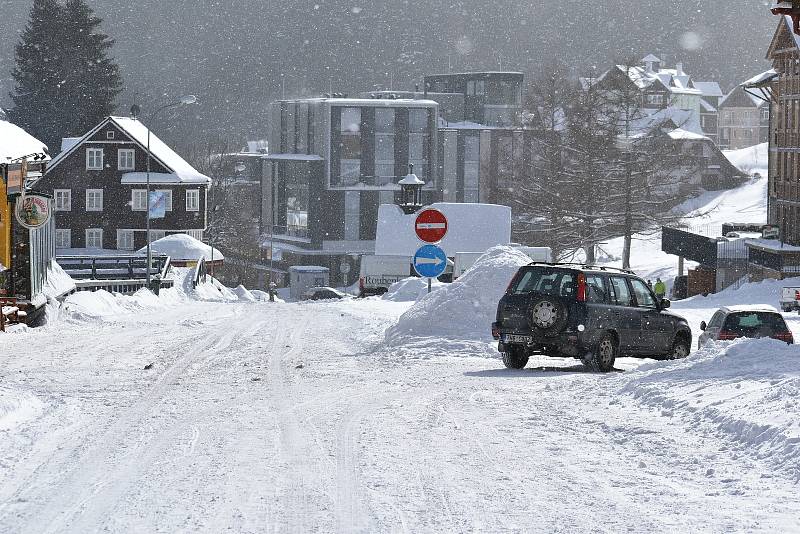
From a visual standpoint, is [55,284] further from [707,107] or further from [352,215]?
[707,107]

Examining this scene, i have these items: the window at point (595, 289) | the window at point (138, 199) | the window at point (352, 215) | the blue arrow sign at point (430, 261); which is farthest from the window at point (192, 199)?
the window at point (595, 289)


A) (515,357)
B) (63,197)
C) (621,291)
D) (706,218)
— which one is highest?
(621,291)

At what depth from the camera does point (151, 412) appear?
12680 millimetres

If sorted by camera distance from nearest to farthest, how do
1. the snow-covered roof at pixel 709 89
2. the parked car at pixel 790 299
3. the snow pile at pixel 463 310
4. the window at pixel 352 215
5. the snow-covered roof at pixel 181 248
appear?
the snow pile at pixel 463 310, the parked car at pixel 790 299, the snow-covered roof at pixel 181 248, the window at pixel 352 215, the snow-covered roof at pixel 709 89

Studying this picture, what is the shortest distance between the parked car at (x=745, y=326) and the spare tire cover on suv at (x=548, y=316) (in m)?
7.88

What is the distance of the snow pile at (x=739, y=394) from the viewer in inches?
407

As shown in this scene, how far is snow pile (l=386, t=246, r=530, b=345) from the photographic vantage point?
21703 millimetres

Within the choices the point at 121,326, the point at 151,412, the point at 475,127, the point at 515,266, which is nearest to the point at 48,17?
the point at 475,127

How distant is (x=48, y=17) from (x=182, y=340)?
3151 inches

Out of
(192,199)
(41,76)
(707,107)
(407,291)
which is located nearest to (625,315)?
(407,291)

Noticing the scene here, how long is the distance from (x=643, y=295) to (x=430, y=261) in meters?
4.06

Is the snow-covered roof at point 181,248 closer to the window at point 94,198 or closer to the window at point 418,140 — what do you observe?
the window at point 94,198

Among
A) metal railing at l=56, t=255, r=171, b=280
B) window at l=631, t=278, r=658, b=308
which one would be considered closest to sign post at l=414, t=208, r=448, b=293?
window at l=631, t=278, r=658, b=308

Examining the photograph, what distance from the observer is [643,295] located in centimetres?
1984
